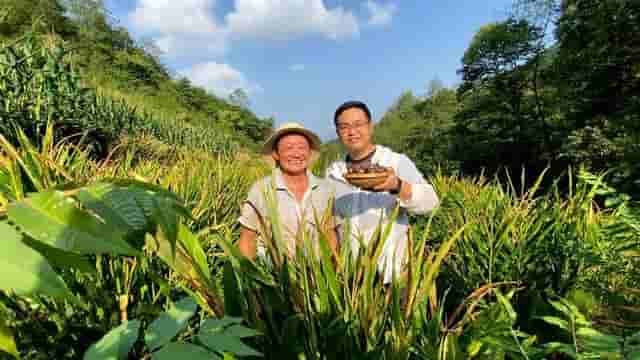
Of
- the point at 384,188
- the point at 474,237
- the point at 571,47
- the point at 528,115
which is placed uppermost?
the point at 571,47

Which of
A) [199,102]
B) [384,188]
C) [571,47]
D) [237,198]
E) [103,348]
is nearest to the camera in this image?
[103,348]

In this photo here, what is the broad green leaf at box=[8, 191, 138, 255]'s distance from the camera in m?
0.34

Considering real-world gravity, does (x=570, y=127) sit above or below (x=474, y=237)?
above

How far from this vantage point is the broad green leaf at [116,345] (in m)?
0.53

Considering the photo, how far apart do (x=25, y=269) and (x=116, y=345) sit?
0.29 m

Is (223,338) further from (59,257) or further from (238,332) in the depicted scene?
(59,257)

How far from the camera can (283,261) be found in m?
1.08

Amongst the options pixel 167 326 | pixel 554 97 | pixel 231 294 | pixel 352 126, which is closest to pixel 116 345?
pixel 167 326

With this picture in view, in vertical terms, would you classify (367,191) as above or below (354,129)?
below

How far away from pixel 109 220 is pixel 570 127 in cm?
2094

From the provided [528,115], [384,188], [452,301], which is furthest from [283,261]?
[528,115]

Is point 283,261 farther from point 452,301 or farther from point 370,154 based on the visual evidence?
point 452,301

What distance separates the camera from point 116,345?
551mm

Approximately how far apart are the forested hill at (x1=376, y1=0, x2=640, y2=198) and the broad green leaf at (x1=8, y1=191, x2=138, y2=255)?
1033 cm
